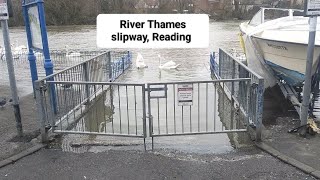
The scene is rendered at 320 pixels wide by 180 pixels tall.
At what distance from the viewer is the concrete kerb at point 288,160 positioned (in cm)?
448

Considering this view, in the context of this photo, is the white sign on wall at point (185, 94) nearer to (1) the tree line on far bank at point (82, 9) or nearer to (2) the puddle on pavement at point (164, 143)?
(2) the puddle on pavement at point (164, 143)

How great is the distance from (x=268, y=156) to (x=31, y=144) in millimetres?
3777

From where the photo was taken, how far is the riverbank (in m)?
5.44

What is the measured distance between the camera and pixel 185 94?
5.63 m

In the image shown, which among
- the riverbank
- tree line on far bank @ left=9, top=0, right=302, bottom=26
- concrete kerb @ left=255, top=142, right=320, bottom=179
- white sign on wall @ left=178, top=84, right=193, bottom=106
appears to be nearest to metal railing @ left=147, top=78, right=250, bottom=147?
white sign on wall @ left=178, top=84, right=193, bottom=106

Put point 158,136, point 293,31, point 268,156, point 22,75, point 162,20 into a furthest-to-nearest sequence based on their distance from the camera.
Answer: point 22,75, point 162,20, point 293,31, point 158,136, point 268,156

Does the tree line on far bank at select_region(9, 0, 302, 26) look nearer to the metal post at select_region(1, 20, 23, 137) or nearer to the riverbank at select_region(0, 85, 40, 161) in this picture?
the riverbank at select_region(0, 85, 40, 161)

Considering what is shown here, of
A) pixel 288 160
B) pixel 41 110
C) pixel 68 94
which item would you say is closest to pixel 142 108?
pixel 68 94

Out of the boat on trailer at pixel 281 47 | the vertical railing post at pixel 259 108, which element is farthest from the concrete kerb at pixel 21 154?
the boat on trailer at pixel 281 47

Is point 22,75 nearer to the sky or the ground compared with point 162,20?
nearer to the ground

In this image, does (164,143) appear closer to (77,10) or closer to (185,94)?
(185,94)

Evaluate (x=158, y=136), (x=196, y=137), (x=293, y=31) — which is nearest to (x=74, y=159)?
(x=158, y=136)

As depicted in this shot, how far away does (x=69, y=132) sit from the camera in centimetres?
562

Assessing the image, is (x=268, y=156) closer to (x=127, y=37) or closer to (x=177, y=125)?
(x=177, y=125)
